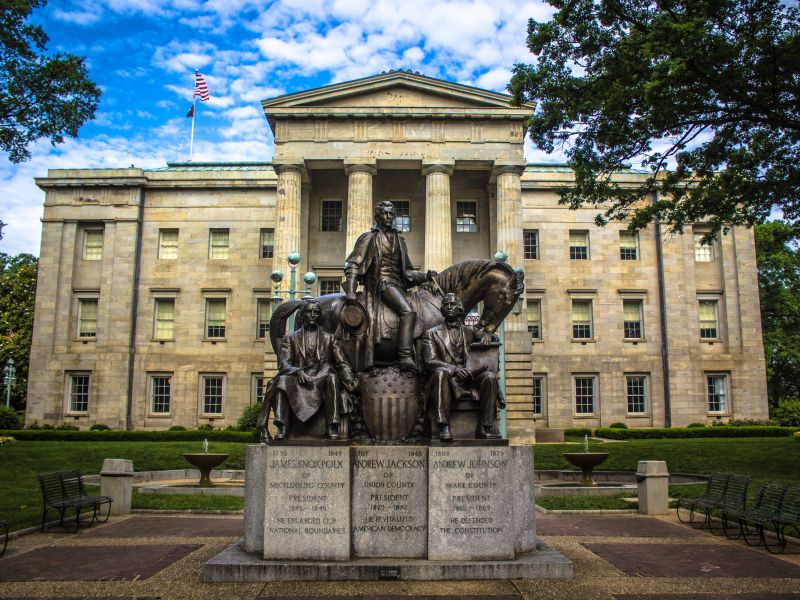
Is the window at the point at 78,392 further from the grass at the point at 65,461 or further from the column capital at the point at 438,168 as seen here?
the column capital at the point at 438,168

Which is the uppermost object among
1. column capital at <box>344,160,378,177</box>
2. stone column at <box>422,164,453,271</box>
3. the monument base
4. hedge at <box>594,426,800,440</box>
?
column capital at <box>344,160,378,177</box>

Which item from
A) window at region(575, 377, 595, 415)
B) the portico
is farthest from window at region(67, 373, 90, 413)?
window at region(575, 377, 595, 415)

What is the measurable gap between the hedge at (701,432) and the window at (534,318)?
30.6ft

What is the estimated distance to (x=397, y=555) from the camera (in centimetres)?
916

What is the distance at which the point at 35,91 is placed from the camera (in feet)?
71.2

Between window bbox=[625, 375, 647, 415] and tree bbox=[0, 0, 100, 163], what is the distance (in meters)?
39.0

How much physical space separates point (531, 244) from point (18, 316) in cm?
3943

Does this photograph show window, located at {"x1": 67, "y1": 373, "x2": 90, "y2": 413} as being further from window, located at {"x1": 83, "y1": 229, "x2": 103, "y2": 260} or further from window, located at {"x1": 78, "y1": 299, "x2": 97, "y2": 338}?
window, located at {"x1": 83, "y1": 229, "x2": 103, "y2": 260}

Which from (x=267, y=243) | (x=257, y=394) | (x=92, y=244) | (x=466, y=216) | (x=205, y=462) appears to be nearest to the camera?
(x=205, y=462)

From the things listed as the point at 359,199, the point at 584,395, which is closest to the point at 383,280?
the point at 359,199

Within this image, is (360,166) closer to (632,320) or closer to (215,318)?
(215,318)

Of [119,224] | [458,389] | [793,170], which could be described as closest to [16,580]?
[458,389]

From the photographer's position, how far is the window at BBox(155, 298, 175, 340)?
5050 cm

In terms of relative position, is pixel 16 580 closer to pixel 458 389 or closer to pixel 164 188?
pixel 458 389
